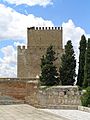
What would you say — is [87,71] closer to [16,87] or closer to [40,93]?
[40,93]

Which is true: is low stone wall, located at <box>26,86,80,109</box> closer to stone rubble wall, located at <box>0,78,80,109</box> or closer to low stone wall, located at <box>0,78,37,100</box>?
stone rubble wall, located at <box>0,78,80,109</box>

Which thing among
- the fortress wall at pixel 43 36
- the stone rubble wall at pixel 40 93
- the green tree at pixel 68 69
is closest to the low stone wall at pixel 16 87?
the stone rubble wall at pixel 40 93

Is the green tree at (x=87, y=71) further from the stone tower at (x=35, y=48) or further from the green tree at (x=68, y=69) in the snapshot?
the stone tower at (x=35, y=48)

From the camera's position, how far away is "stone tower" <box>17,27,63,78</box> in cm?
4122

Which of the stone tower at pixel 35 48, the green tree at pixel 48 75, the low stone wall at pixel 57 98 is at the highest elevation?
the stone tower at pixel 35 48

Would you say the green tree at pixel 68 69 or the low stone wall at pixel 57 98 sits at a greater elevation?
the green tree at pixel 68 69

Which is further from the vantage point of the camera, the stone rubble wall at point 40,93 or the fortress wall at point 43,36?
the fortress wall at point 43,36

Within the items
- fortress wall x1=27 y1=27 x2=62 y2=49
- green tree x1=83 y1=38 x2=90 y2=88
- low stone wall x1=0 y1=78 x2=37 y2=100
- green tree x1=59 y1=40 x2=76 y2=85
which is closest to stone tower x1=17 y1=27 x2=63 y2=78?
fortress wall x1=27 y1=27 x2=62 y2=49

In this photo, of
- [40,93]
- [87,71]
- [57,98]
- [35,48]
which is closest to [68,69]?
[87,71]

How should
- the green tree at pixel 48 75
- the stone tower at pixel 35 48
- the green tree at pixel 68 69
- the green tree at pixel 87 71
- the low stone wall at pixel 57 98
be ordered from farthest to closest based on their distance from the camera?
1. the stone tower at pixel 35 48
2. the green tree at pixel 68 69
3. the green tree at pixel 48 75
4. the green tree at pixel 87 71
5. the low stone wall at pixel 57 98

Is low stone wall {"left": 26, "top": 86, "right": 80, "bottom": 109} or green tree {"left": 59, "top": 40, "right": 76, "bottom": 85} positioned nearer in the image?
low stone wall {"left": 26, "top": 86, "right": 80, "bottom": 109}

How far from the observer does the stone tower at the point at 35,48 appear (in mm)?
41219

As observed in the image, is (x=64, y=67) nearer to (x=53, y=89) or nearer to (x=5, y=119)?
(x=53, y=89)

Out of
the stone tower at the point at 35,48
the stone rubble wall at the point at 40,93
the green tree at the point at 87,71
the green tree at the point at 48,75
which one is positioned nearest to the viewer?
the stone rubble wall at the point at 40,93
